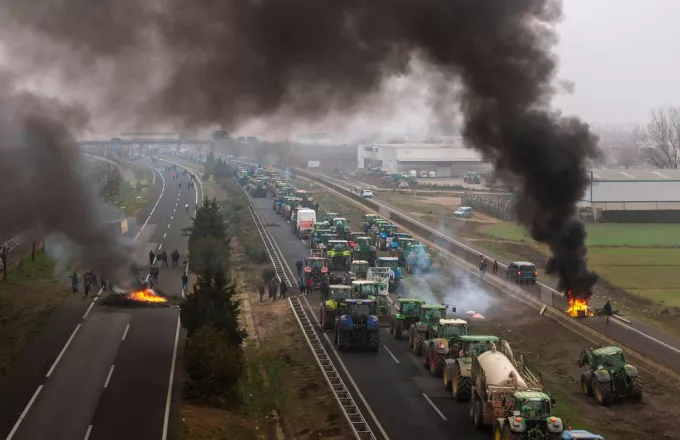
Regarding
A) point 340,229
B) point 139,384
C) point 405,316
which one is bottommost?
point 139,384

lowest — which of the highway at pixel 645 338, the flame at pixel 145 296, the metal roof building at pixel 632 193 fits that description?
the highway at pixel 645 338

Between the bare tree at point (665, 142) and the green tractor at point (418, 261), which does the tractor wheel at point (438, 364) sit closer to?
the green tractor at point (418, 261)

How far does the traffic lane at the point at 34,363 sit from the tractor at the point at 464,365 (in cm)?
1507

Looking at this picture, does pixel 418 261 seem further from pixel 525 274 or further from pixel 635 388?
pixel 635 388

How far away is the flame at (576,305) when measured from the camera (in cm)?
3775

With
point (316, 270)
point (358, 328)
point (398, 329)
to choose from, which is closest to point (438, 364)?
point (358, 328)

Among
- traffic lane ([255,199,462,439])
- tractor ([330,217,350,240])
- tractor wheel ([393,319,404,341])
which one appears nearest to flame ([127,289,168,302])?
traffic lane ([255,199,462,439])

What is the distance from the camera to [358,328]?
35.9 m

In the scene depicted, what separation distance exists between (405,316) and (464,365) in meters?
10.4

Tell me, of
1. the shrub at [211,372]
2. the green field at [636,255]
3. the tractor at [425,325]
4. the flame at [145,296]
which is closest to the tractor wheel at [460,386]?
the tractor at [425,325]

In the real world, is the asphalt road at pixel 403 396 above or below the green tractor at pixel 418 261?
below

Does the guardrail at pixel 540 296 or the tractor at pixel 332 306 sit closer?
the guardrail at pixel 540 296

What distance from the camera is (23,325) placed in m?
40.9

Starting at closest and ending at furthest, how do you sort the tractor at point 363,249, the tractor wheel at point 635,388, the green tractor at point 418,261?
1. the tractor wheel at point 635,388
2. the green tractor at point 418,261
3. the tractor at point 363,249
